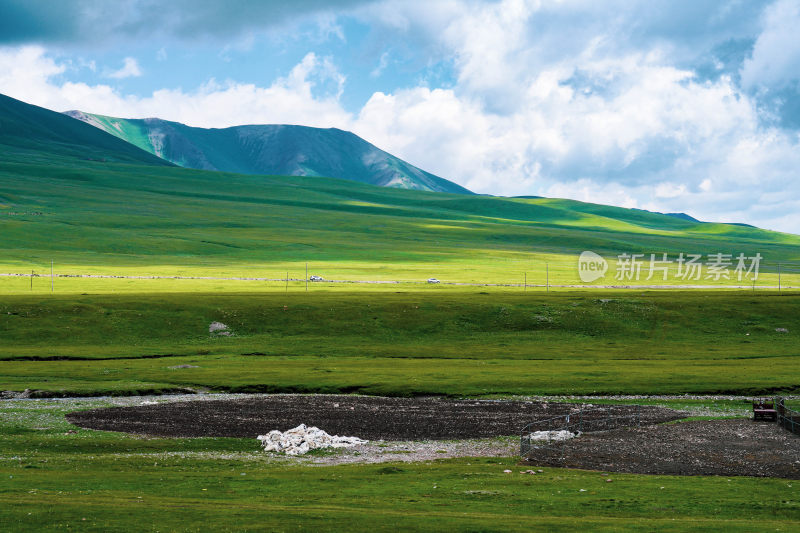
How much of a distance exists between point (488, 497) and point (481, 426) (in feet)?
61.1

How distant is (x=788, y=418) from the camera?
148 feet

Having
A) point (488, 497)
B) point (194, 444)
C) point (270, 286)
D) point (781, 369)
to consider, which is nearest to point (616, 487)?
point (488, 497)

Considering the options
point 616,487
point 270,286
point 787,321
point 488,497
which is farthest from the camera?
point 270,286

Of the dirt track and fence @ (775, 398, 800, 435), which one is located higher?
fence @ (775, 398, 800, 435)

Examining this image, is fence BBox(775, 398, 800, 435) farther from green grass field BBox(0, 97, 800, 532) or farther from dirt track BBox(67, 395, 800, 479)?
green grass field BBox(0, 97, 800, 532)

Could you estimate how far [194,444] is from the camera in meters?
42.6

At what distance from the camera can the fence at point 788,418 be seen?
43.4 m

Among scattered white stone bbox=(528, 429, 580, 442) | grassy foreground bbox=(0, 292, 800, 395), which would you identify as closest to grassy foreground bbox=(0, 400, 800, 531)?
scattered white stone bbox=(528, 429, 580, 442)

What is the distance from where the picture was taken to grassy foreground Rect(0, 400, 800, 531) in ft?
78.0

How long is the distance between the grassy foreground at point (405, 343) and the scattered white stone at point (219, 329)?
0.68m

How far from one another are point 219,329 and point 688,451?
62.0m

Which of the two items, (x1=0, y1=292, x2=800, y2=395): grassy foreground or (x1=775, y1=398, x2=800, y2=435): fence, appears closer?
(x1=775, y1=398, x2=800, y2=435): fence

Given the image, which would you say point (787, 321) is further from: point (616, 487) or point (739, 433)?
point (616, 487)

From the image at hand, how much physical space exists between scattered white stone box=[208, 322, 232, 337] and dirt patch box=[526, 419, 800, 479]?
178ft
